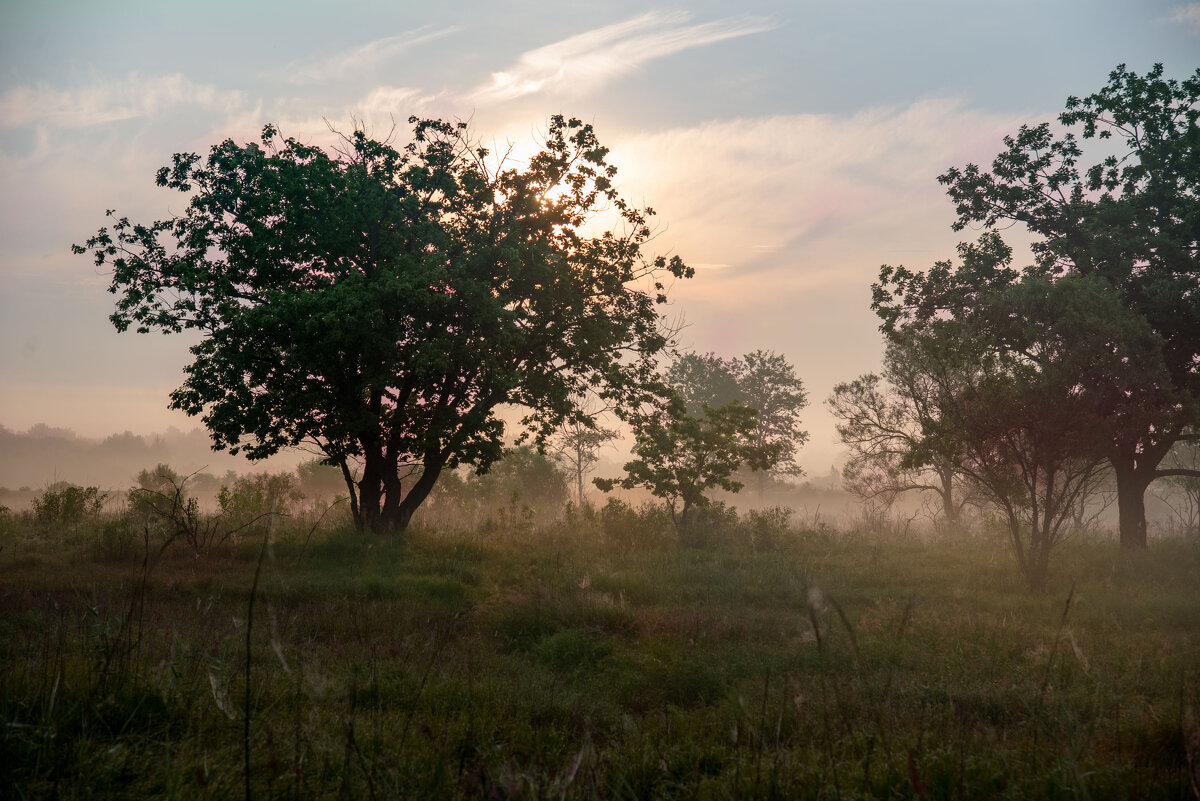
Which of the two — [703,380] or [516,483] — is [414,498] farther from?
[703,380]

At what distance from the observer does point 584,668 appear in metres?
7.84

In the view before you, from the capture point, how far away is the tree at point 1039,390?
45.0ft

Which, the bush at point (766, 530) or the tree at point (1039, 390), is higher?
the tree at point (1039, 390)

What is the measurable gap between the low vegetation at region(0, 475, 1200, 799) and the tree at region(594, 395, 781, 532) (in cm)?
197

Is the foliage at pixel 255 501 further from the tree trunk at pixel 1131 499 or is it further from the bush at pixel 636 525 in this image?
the tree trunk at pixel 1131 499

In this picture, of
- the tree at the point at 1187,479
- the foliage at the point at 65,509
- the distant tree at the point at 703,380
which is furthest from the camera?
the distant tree at the point at 703,380

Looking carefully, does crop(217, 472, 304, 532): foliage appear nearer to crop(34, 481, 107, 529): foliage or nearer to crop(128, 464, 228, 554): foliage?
crop(128, 464, 228, 554): foliage

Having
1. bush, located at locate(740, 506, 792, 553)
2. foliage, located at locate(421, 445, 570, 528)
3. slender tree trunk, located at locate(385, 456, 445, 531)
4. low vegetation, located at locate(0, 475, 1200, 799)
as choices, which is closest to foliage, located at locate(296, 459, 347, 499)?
foliage, located at locate(421, 445, 570, 528)

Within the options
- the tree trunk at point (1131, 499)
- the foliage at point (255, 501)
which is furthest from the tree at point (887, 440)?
the foliage at point (255, 501)

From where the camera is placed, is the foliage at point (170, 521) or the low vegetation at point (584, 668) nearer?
the low vegetation at point (584, 668)

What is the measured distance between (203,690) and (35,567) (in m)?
12.5

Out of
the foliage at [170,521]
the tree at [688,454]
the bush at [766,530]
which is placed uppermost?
the tree at [688,454]

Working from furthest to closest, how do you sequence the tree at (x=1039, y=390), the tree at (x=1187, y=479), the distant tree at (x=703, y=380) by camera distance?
the distant tree at (x=703, y=380) < the tree at (x=1187, y=479) < the tree at (x=1039, y=390)

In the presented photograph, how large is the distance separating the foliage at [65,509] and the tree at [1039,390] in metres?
22.4
